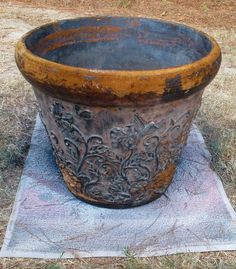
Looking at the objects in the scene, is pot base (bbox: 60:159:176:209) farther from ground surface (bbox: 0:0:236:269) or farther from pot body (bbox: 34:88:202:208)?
ground surface (bbox: 0:0:236:269)

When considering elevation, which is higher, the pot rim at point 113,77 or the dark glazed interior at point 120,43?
the pot rim at point 113,77

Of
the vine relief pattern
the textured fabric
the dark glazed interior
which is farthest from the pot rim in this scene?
the textured fabric

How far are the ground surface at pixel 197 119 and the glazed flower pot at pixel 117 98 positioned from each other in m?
0.36

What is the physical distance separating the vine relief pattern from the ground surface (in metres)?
0.33

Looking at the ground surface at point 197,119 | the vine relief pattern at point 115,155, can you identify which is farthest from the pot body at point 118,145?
the ground surface at point 197,119

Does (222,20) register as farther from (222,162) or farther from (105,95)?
(105,95)

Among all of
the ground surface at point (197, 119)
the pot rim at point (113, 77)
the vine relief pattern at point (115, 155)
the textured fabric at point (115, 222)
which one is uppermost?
the pot rim at point (113, 77)

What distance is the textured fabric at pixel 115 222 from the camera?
204 cm

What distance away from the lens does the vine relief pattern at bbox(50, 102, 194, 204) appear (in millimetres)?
1954

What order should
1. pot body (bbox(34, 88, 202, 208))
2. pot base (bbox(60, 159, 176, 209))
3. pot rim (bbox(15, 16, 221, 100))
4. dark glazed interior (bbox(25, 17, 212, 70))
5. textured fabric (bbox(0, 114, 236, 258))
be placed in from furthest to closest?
dark glazed interior (bbox(25, 17, 212, 70)), pot base (bbox(60, 159, 176, 209)), textured fabric (bbox(0, 114, 236, 258)), pot body (bbox(34, 88, 202, 208)), pot rim (bbox(15, 16, 221, 100))

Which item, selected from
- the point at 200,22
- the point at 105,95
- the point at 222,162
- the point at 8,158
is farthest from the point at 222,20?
the point at 105,95

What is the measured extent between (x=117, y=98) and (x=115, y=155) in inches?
12.5

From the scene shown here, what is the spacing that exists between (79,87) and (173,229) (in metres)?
0.80

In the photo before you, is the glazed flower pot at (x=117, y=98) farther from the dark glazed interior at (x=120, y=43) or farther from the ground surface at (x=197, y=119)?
the ground surface at (x=197, y=119)
